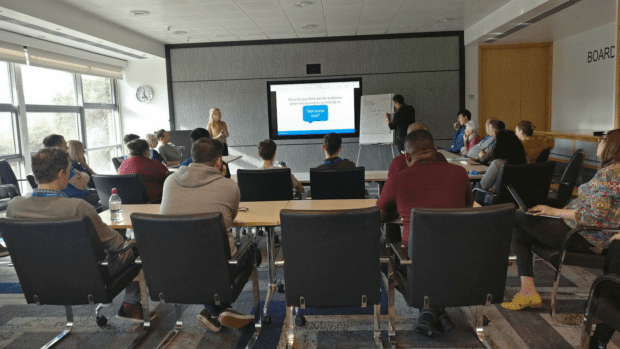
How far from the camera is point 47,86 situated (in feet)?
24.7

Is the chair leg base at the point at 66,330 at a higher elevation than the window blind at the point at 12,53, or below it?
below

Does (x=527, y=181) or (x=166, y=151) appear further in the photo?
(x=166, y=151)

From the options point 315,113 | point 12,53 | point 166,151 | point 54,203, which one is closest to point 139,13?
point 12,53

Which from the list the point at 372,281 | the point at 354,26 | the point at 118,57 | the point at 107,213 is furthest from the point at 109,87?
the point at 372,281

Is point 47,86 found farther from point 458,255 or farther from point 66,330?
point 458,255

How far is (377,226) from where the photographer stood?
85.3 inches

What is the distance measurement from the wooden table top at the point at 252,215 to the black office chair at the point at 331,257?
1.71 ft

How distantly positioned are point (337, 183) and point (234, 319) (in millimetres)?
1608

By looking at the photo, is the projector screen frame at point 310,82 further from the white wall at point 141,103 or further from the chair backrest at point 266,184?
the chair backrest at point 266,184

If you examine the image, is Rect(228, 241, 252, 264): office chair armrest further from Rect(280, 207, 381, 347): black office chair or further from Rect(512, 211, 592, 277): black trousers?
Rect(512, 211, 592, 277): black trousers

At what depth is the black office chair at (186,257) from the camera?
88.5 inches

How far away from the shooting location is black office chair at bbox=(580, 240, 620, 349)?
6.43 ft

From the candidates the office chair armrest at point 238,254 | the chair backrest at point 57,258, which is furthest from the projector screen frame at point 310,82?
the chair backrest at point 57,258

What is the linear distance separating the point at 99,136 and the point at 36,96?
197 cm
